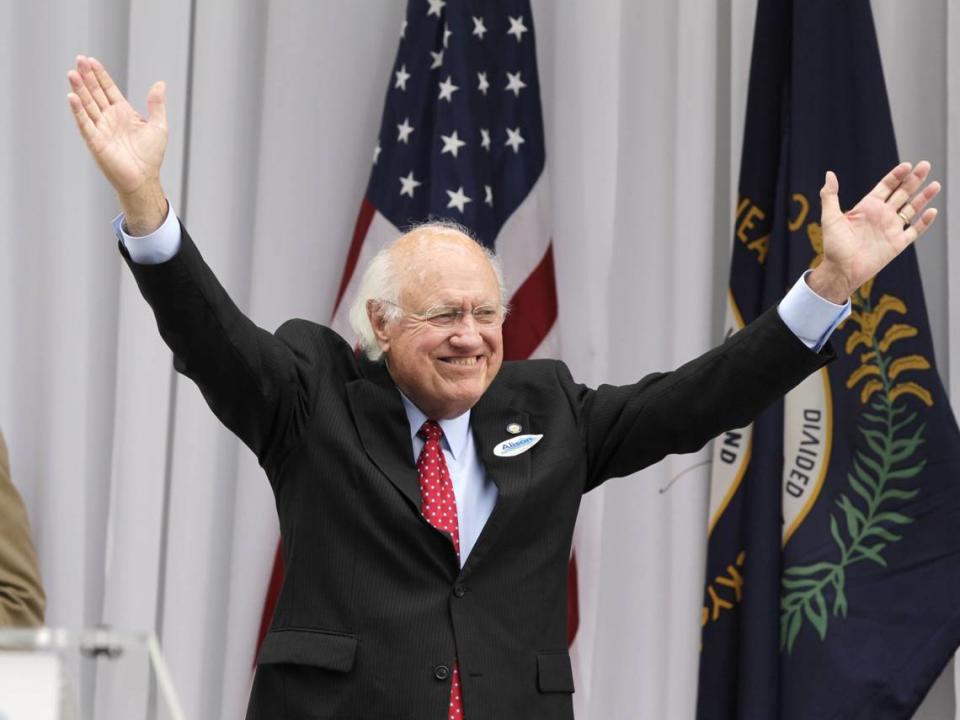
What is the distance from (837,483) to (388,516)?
6.09 feet

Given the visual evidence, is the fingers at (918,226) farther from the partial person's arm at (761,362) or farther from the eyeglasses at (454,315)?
the eyeglasses at (454,315)

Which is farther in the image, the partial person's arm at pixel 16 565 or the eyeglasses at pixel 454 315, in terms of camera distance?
the partial person's arm at pixel 16 565

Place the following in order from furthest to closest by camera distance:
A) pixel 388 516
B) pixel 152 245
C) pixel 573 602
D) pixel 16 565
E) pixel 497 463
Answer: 1. pixel 573 602
2. pixel 16 565
3. pixel 497 463
4. pixel 388 516
5. pixel 152 245

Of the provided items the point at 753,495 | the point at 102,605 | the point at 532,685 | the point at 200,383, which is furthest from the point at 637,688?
the point at 200,383

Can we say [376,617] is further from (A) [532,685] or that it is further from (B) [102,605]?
(B) [102,605]

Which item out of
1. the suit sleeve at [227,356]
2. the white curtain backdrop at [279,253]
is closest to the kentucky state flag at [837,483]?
the white curtain backdrop at [279,253]

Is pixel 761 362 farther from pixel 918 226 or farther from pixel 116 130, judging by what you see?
pixel 116 130

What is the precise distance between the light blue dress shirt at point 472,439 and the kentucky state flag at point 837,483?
58.4 inches

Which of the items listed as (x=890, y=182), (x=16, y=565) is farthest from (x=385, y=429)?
(x=16, y=565)

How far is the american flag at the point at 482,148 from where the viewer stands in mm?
4082

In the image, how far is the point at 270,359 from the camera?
2264mm

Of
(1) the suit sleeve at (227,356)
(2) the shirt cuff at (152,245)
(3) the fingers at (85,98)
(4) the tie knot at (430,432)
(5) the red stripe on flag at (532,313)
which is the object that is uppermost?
(5) the red stripe on flag at (532,313)

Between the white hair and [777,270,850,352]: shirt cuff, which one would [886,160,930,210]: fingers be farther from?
the white hair

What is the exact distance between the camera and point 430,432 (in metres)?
2.40
